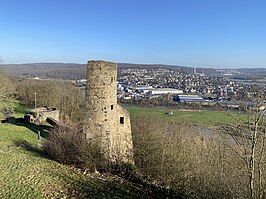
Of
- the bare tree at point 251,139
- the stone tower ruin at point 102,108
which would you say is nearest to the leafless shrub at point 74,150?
the stone tower ruin at point 102,108

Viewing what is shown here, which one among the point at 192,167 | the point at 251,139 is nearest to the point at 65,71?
the point at 192,167

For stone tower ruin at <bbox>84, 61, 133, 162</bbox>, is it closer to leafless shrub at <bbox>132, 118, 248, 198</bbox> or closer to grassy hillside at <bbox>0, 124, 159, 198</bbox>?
leafless shrub at <bbox>132, 118, 248, 198</bbox>

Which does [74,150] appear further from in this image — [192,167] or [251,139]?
[251,139]

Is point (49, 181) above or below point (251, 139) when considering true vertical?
below

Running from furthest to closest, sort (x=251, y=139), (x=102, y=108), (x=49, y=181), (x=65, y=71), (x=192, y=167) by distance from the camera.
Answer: (x=65, y=71), (x=102, y=108), (x=49, y=181), (x=192, y=167), (x=251, y=139)

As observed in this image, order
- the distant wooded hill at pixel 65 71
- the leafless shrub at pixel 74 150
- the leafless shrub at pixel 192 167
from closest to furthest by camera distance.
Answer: the leafless shrub at pixel 192 167, the leafless shrub at pixel 74 150, the distant wooded hill at pixel 65 71

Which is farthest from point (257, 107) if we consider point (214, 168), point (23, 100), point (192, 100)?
point (192, 100)

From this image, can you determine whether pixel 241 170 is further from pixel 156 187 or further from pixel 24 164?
pixel 24 164

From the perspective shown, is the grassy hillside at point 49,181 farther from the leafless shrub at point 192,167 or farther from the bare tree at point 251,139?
the bare tree at point 251,139

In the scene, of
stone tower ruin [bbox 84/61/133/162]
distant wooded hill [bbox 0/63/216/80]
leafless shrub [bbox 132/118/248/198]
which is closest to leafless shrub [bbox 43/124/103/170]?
stone tower ruin [bbox 84/61/133/162]

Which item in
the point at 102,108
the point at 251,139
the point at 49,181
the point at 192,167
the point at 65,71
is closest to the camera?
the point at 251,139

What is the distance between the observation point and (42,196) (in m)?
8.69

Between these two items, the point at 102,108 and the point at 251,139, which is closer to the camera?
the point at 251,139

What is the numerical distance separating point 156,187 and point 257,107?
20.4 ft
